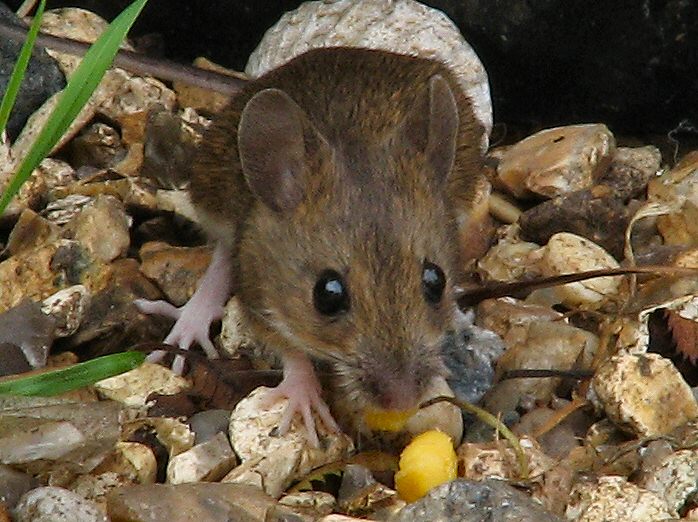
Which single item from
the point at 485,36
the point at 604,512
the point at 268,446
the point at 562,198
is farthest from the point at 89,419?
the point at 485,36

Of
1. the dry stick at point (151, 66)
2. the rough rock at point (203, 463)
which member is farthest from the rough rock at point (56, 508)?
the dry stick at point (151, 66)

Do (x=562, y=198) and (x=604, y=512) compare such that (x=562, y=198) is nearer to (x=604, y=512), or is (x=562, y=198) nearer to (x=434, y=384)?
(x=434, y=384)

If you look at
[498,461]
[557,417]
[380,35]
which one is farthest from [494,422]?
[380,35]

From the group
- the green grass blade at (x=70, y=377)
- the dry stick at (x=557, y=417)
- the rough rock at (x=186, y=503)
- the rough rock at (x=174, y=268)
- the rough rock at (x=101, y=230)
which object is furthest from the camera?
the rough rock at (x=174, y=268)

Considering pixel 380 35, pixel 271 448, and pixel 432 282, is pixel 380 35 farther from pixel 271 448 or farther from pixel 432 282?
pixel 271 448

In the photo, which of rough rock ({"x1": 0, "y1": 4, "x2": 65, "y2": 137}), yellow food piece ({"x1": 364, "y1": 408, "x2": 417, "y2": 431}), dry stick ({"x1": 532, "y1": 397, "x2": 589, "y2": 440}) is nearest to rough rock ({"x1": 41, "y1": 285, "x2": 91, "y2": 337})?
yellow food piece ({"x1": 364, "y1": 408, "x2": 417, "y2": 431})

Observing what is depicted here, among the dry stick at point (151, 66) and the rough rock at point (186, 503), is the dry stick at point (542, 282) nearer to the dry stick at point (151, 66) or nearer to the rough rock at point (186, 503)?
the dry stick at point (151, 66)

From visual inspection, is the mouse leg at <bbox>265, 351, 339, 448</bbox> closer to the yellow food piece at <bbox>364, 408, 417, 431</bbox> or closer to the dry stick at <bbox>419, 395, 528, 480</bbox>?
the yellow food piece at <bbox>364, 408, 417, 431</bbox>

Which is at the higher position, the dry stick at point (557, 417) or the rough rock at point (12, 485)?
the rough rock at point (12, 485)
